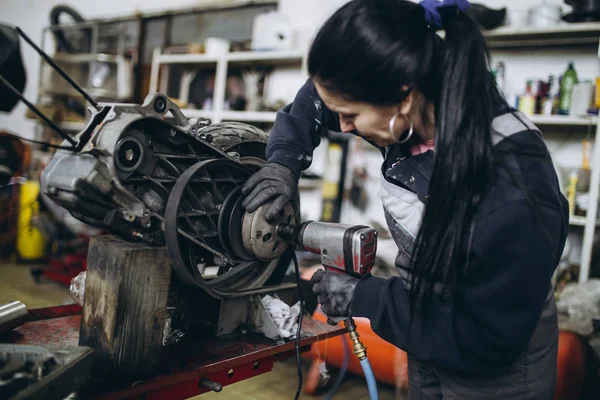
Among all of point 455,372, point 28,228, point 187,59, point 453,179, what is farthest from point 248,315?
point 28,228

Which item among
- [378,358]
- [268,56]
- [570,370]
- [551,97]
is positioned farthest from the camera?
[268,56]

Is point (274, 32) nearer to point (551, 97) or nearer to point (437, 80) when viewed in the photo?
point (551, 97)

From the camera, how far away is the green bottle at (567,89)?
276cm

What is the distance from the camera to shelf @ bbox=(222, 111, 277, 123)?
3726 mm

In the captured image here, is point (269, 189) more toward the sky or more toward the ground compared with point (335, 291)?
Result: more toward the sky

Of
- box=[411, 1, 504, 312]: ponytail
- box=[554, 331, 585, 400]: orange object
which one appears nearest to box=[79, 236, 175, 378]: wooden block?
box=[411, 1, 504, 312]: ponytail

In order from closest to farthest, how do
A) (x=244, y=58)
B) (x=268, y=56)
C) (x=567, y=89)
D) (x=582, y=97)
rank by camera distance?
1. (x=582, y=97)
2. (x=567, y=89)
3. (x=268, y=56)
4. (x=244, y=58)

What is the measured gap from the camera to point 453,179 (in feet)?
2.73

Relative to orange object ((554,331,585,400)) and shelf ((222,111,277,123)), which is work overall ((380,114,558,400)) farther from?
shelf ((222,111,277,123))

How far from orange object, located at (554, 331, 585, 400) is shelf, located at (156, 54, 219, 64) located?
331 centimetres

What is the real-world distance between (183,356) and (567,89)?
2639 millimetres

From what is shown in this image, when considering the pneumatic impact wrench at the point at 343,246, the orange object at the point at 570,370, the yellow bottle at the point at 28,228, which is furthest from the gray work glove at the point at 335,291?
the yellow bottle at the point at 28,228

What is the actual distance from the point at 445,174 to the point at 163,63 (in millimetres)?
4411

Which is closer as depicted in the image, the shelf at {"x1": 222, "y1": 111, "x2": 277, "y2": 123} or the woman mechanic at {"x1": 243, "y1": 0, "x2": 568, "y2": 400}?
the woman mechanic at {"x1": 243, "y1": 0, "x2": 568, "y2": 400}
